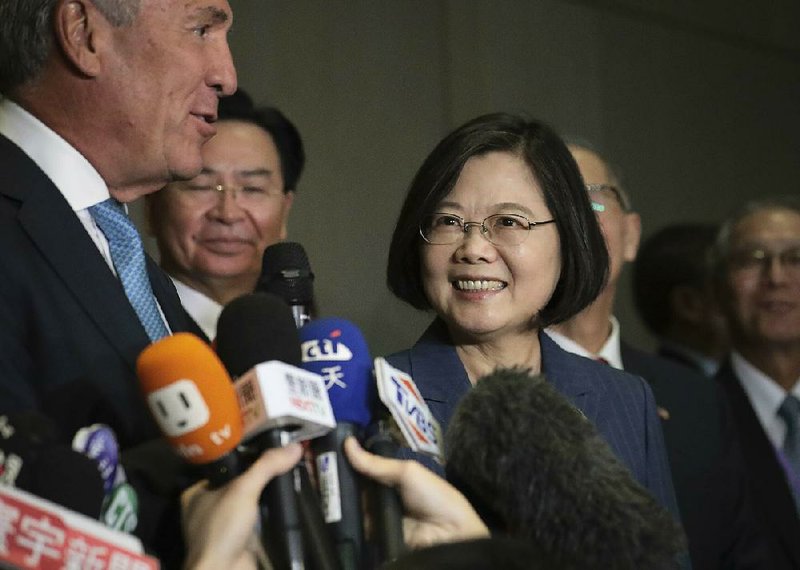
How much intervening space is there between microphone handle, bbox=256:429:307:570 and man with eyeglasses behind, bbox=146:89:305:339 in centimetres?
170

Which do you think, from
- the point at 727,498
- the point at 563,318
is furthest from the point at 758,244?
the point at 563,318

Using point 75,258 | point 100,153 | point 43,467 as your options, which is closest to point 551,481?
point 43,467

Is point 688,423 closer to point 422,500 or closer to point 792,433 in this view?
point 792,433

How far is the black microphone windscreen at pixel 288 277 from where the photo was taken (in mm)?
1710

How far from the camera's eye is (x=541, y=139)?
2303mm

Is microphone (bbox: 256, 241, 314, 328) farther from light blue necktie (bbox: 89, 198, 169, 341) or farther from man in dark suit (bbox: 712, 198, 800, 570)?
man in dark suit (bbox: 712, 198, 800, 570)

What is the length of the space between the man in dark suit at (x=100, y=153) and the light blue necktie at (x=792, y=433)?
6.42 feet

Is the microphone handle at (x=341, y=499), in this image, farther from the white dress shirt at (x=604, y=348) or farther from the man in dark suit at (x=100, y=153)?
the white dress shirt at (x=604, y=348)

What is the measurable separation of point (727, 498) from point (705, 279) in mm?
1590

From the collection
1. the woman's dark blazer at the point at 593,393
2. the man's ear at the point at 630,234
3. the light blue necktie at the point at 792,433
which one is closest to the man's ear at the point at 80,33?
the woman's dark blazer at the point at 593,393

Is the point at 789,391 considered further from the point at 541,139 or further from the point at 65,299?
the point at 65,299

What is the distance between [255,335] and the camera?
1.42 m

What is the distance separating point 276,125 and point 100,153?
148 centimetres

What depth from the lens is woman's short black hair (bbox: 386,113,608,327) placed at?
7.36ft
